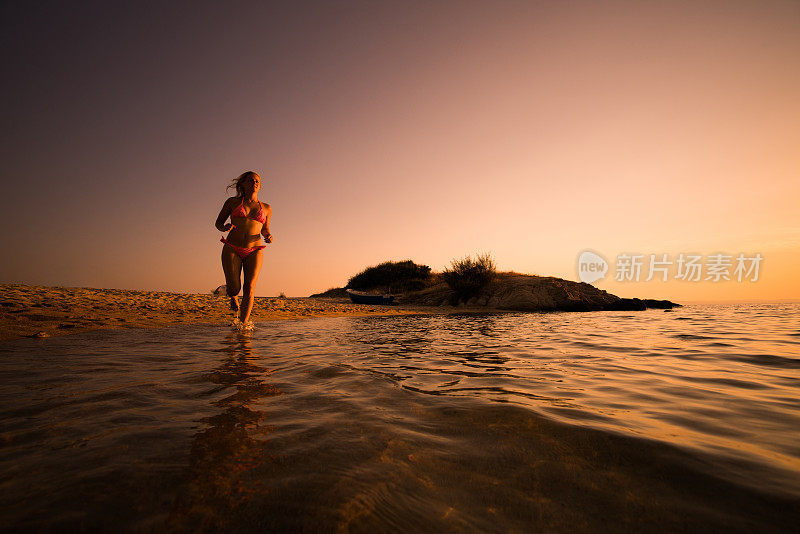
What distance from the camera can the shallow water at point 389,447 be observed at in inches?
44.3

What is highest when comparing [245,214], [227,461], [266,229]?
[245,214]

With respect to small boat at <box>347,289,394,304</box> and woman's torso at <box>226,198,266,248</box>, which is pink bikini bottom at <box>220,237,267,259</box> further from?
small boat at <box>347,289,394,304</box>

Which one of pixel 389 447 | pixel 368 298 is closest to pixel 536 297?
pixel 368 298

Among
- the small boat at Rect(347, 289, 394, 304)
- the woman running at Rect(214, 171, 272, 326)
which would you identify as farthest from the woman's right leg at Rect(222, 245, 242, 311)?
the small boat at Rect(347, 289, 394, 304)

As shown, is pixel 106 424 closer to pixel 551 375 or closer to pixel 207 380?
pixel 207 380

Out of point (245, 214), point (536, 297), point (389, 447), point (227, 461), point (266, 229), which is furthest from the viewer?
point (536, 297)

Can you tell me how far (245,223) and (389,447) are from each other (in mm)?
5632

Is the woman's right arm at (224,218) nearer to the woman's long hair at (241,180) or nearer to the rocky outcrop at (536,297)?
the woman's long hair at (241,180)

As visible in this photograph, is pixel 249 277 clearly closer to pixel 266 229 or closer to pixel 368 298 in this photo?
pixel 266 229

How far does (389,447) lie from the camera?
1.64m

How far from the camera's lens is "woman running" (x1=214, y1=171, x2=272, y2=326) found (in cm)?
623

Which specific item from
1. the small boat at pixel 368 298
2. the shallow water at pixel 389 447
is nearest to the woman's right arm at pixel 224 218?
the shallow water at pixel 389 447

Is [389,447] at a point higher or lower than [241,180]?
lower

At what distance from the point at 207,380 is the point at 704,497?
10.3 ft
